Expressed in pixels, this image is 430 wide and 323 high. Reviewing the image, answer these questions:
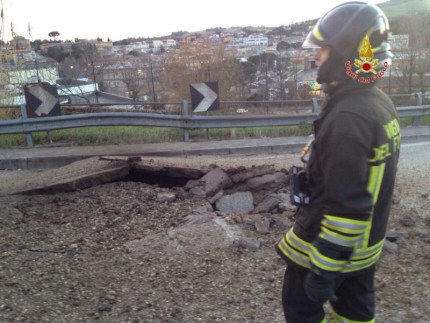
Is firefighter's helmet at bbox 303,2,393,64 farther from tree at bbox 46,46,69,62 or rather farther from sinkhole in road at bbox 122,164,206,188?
tree at bbox 46,46,69,62

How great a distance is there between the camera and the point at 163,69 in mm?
14766

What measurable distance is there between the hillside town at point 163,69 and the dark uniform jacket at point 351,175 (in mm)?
8726

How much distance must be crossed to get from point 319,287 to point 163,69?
1320cm

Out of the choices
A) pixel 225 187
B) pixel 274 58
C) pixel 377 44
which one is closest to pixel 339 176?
pixel 377 44

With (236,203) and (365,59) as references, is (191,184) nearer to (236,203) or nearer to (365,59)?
(236,203)

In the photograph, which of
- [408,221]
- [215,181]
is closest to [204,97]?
[215,181]

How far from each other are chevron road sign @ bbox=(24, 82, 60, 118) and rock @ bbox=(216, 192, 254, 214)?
20.1 feet

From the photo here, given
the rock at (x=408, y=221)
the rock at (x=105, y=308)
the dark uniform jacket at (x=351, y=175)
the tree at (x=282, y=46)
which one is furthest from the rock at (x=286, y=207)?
the tree at (x=282, y=46)

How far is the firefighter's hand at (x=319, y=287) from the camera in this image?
7.09 feet

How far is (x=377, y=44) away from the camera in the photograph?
7.43 feet

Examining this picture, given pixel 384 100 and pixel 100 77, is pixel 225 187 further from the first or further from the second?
pixel 100 77

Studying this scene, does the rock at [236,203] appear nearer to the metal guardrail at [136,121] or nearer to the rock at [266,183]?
the rock at [266,183]

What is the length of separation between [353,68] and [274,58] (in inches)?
551

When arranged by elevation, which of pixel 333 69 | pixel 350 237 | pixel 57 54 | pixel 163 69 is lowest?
pixel 350 237
